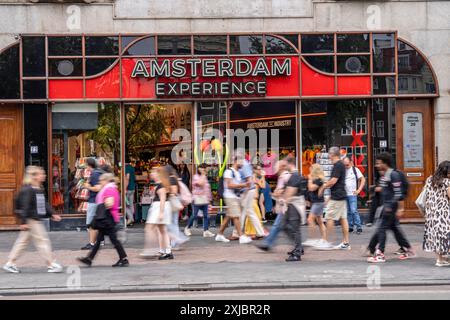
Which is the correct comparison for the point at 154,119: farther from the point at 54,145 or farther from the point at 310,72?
the point at 310,72

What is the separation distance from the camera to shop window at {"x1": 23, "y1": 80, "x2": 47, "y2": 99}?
1831 cm

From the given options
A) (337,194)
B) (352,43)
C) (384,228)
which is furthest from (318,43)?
(384,228)

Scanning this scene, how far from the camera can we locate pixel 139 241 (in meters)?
16.8

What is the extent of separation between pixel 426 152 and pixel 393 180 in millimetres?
6920

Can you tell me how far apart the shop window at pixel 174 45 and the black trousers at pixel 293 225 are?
23.3ft

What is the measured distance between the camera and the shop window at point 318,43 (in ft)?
61.8

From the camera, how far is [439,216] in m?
12.3

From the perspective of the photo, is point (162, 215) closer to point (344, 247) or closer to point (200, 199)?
point (200, 199)

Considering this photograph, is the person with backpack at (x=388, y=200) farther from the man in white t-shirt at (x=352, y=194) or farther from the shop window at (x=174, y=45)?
the shop window at (x=174, y=45)

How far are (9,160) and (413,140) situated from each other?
1042 cm

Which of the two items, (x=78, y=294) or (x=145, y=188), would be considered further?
(x=145, y=188)

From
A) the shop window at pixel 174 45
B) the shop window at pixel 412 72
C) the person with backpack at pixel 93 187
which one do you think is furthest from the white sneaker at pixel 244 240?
the shop window at pixel 412 72

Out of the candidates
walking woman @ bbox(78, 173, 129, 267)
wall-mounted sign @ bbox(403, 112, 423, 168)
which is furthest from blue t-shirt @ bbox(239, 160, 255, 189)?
wall-mounted sign @ bbox(403, 112, 423, 168)

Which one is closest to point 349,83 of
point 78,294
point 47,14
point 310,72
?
point 310,72
